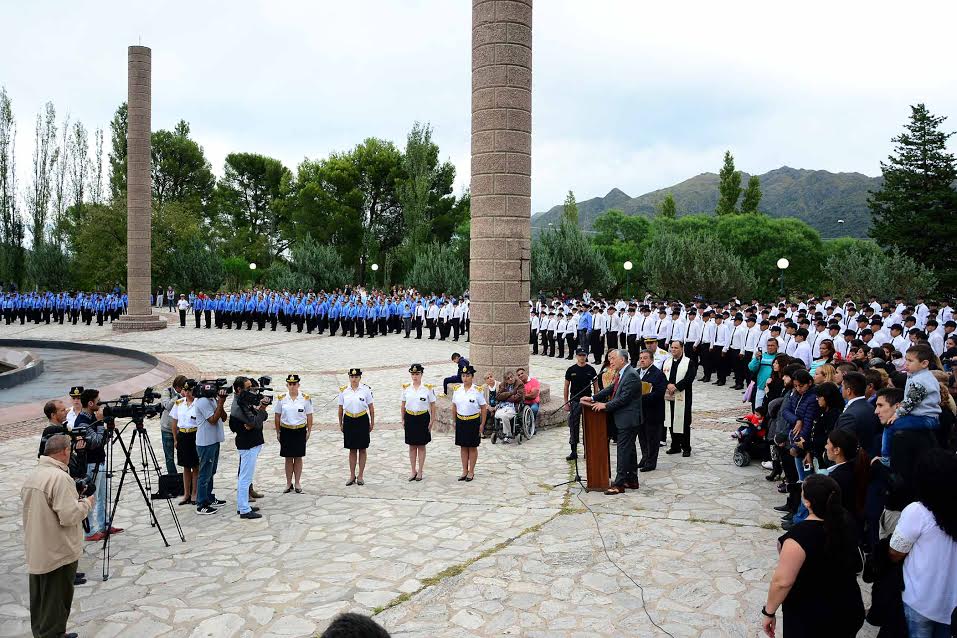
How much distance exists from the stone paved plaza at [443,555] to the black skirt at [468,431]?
1.93ft

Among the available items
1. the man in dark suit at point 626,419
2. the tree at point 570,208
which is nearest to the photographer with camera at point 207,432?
the man in dark suit at point 626,419

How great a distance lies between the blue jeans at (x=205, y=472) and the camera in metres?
8.98

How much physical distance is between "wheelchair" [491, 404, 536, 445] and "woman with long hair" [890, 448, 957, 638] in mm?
8161

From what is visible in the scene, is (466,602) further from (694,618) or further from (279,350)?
(279,350)

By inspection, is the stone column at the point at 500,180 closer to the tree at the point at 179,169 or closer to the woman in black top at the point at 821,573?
the woman in black top at the point at 821,573

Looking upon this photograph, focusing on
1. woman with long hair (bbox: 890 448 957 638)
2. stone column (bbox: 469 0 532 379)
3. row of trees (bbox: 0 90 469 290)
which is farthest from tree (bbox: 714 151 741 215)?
woman with long hair (bbox: 890 448 957 638)

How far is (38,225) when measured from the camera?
1972 inches

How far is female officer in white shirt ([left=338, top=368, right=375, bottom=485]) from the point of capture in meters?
10.1

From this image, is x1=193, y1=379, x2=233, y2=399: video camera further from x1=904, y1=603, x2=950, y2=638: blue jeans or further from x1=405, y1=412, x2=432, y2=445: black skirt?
x1=904, y1=603, x2=950, y2=638: blue jeans

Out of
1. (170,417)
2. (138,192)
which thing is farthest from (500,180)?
(138,192)

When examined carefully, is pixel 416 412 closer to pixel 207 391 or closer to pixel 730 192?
pixel 207 391

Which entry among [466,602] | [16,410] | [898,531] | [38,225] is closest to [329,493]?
[466,602]

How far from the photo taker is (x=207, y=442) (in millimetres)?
8898

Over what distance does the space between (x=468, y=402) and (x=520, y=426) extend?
2.70m
